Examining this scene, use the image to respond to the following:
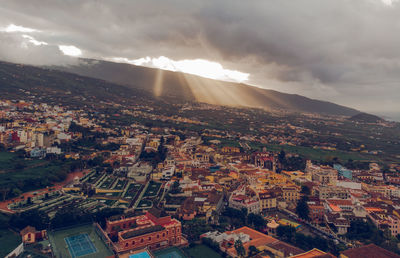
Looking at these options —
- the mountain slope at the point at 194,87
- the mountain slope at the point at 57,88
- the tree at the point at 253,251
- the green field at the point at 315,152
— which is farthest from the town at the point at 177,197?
the mountain slope at the point at 194,87

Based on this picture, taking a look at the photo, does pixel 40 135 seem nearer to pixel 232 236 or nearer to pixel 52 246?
pixel 52 246

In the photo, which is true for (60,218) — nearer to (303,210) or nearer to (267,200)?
(267,200)

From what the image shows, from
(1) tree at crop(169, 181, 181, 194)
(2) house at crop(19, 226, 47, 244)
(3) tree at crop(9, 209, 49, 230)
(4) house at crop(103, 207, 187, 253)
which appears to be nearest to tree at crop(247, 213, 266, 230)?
(4) house at crop(103, 207, 187, 253)

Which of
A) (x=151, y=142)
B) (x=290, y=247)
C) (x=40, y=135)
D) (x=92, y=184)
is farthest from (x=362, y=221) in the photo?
(x=40, y=135)

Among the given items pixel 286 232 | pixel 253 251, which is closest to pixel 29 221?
pixel 253 251

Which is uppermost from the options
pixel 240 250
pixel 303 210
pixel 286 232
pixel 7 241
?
pixel 303 210

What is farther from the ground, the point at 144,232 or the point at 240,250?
the point at 240,250

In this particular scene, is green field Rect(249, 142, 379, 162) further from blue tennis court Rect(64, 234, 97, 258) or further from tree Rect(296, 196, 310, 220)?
blue tennis court Rect(64, 234, 97, 258)
